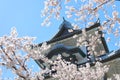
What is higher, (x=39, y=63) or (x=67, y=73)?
(x=39, y=63)

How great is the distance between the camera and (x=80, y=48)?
21.2 metres

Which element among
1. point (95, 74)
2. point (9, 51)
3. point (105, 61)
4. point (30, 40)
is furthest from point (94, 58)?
point (9, 51)

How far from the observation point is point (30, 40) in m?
13.5

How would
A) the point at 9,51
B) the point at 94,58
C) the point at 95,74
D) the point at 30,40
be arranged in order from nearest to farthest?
the point at 9,51 < the point at 30,40 < the point at 95,74 < the point at 94,58

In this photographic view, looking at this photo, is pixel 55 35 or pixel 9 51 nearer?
pixel 9 51

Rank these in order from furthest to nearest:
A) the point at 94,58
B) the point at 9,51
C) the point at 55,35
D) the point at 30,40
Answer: the point at 55,35 < the point at 94,58 < the point at 30,40 < the point at 9,51

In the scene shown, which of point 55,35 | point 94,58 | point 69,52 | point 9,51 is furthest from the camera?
point 55,35

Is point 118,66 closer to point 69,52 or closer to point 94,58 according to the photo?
point 94,58

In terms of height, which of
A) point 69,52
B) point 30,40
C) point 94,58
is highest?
point 69,52

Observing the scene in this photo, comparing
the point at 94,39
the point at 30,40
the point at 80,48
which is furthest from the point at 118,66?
the point at 94,39

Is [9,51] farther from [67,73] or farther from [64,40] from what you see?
[64,40]

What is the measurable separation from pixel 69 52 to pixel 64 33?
14.2 ft

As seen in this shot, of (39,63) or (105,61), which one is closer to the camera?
(105,61)

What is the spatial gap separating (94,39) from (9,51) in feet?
10.4
